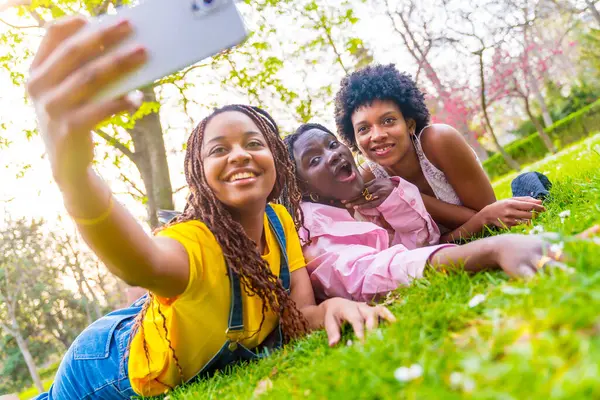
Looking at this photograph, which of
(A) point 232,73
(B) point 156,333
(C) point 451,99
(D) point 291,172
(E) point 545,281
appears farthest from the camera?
(C) point 451,99

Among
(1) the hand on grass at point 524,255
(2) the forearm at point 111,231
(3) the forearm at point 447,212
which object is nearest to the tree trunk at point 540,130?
(3) the forearm at point 447,212

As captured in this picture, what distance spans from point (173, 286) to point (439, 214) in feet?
8.68

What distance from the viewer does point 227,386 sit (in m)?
2.13

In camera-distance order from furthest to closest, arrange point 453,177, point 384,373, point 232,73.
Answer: point 232,73
point 453,177
point 384,373

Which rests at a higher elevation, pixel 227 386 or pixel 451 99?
pixel 451 99

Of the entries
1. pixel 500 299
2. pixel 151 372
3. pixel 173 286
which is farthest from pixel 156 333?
pixel 500 299

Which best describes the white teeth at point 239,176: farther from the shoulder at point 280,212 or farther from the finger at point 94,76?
the finger at point 94,76

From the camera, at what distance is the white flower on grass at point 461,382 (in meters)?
0.93

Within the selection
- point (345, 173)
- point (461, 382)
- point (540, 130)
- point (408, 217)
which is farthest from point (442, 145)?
point (540, 130)

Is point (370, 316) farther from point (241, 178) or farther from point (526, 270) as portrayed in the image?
point (241, 178)

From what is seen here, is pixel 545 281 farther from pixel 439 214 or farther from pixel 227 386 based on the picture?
pixel 439 214

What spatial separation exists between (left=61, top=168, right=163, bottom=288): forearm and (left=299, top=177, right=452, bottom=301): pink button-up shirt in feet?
4.31

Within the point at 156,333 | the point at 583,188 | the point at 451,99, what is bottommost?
the point at 583,188

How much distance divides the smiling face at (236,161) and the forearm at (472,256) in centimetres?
106
